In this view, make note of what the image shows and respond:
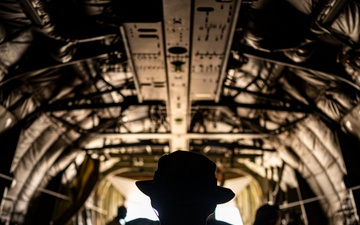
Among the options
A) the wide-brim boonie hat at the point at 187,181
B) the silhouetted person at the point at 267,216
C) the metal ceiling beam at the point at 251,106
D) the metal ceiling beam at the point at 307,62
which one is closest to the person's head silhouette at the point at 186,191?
the wide-brim boonie hat at the point at 187,181

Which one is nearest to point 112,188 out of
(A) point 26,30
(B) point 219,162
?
(B) point 219,162

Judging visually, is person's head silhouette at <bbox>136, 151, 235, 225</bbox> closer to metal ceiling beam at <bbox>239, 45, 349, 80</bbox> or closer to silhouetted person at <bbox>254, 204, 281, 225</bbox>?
silhouetted person at <bbox>254, 204, 281, 225</bbox>

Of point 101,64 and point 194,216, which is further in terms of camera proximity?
point 101,64

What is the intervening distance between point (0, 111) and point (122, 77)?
2.82m

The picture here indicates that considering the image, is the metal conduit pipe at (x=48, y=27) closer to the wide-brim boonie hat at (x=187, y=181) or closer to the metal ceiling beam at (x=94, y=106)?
the metal ceiling beam at (x=94, y=106)

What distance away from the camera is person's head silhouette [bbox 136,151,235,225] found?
1.62 m

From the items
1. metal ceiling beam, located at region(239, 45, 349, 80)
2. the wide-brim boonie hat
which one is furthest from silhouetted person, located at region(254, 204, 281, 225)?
metal ceiling beam, located at region(239, 45, 349, 80)

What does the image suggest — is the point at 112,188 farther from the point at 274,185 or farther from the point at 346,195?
the point at 346,195

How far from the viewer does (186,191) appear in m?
1.63

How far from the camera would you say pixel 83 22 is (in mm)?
6004

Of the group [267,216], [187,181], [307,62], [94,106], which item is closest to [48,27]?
[94,106]

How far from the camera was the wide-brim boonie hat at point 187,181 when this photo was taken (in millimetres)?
1633

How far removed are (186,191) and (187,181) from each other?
45 mm

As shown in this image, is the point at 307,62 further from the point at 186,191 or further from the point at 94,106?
the point at 186,191
